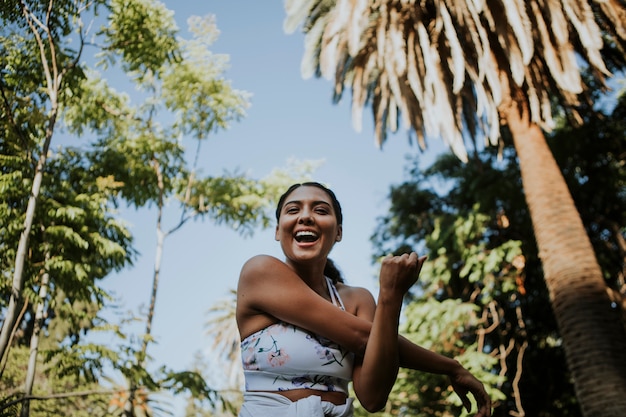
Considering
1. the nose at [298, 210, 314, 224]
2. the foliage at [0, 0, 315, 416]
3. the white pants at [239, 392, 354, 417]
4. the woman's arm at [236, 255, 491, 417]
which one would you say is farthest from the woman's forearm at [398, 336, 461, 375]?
the foliage at [0, 0, 315, 416]

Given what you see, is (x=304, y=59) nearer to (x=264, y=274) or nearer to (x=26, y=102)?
(x=26, y=102)

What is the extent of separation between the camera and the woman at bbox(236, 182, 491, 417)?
135cm

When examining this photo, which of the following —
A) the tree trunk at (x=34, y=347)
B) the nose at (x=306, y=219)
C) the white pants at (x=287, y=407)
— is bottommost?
the white pants at (x=287, y=407)

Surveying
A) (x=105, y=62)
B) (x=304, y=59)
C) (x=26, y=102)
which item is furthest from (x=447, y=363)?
(x=304, y=59)

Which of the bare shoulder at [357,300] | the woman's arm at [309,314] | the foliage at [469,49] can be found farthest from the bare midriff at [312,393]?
the foliage at [469,49]

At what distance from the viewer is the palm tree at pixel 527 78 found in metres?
5.51

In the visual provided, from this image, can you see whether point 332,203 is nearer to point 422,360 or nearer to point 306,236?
point 306,236

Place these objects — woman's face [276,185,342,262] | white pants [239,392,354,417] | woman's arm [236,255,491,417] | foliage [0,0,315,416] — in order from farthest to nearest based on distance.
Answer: foliage [0,0,315,416], woman's face [276,185,342,262], woman's arm [236,255,491,417], white pants [239,392,354,417]

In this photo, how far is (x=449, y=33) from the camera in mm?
7664

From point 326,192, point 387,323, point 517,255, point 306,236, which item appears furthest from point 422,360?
point 517,255

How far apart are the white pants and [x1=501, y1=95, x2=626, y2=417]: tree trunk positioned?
4.70m

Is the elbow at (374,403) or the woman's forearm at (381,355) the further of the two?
the elbow at (374,403)

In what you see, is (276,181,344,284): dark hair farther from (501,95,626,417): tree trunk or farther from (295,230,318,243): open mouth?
(501,95,626,417): tree trunk

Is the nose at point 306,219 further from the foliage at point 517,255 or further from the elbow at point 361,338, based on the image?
the foliage at point 517,255
